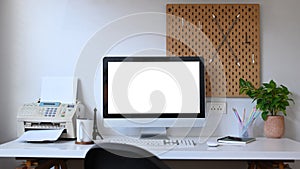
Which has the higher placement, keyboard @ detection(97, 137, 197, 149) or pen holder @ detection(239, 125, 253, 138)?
pen holder @ detection(239, 125, 253, 138)

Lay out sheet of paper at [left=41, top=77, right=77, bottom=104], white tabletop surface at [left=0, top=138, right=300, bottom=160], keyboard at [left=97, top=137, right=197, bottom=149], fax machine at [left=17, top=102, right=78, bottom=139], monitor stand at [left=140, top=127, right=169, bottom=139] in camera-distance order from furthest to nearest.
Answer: sheet of paper at [left=41, top=77, right=77, bottom=104]
monitor stand at [left=140, top=127, right=169, bottom=139]
fax machine at [left=17, top=102, right=78, bottom=139]
keyboard at [left=97, top=137, right=197, bottom=149]
white tabletop surface at [left=0, top=138, right=300, bottom=160]

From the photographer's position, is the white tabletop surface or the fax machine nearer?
the white tabletop surface

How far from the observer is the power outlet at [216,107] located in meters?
2.43

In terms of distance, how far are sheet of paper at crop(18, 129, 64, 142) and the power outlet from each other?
1.02 meters

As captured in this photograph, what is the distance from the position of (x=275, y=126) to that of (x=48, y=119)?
4.78ft

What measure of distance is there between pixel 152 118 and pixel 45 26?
40.7 inches

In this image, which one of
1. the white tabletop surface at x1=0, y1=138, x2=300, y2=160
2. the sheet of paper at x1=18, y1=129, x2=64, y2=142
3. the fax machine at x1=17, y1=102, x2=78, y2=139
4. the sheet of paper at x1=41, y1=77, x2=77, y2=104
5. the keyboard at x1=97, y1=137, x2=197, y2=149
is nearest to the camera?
the white tabletop surface at x1=0, y1=138, x2=300, y2=160

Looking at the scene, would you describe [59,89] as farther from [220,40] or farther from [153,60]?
[220,40]

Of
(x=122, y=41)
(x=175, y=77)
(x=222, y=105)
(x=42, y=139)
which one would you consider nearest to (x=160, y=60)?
(x=175, y=77)

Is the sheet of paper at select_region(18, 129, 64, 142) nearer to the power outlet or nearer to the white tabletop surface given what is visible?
the white tabletop surface

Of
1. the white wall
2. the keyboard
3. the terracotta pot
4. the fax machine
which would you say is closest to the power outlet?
the white wall

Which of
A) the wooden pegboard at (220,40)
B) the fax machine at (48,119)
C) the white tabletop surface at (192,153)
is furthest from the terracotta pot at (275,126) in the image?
the fax machine at (48,119)

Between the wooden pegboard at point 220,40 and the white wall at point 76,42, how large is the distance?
76mm

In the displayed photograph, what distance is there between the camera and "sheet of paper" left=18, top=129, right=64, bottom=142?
1.98 m
